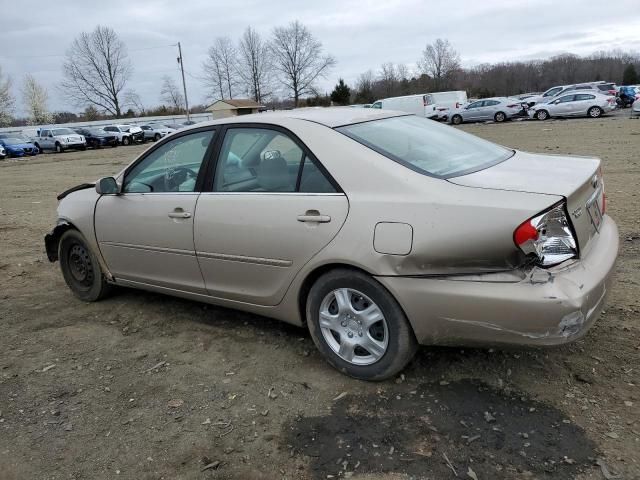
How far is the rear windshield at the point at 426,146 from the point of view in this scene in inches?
122

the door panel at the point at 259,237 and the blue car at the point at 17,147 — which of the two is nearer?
the door panel at the point at 259,237

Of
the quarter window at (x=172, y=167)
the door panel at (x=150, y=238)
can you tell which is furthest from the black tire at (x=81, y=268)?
the quarter window at (x=172, y=167)

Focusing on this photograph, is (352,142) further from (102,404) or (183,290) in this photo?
(102,404)

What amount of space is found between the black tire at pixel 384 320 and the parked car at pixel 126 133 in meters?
38.1

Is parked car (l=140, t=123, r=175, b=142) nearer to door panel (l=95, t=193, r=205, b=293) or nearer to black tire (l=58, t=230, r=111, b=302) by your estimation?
black tire (l=58, t=230, r=111, b=302)

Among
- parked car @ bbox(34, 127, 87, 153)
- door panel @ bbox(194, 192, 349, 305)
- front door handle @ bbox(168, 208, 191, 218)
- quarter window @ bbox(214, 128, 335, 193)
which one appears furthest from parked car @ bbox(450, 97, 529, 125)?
door panel @ bbox(194, 192, 349, 305)

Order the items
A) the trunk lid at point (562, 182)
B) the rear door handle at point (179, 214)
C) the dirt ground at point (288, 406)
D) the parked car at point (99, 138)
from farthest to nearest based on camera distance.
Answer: the parked car at point (99, 138) → the rear door handle at point (179, 214) → the trunk lid at point (562, 182) → the dirt ground at point (288, 406)

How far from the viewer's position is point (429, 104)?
132ft

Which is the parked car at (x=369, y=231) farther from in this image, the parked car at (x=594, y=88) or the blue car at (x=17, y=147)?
the blue car at (x=17, y=147)

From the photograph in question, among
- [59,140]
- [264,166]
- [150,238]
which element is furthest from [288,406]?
[59,140]

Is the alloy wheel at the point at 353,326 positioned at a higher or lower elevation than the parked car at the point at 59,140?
lower

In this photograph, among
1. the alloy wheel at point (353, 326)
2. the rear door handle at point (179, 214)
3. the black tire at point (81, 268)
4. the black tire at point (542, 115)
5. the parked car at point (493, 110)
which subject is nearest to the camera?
the alloy wheel at point (353, 326)

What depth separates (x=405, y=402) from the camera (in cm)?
294

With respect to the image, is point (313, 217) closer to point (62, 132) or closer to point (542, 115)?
point (542, 115)
